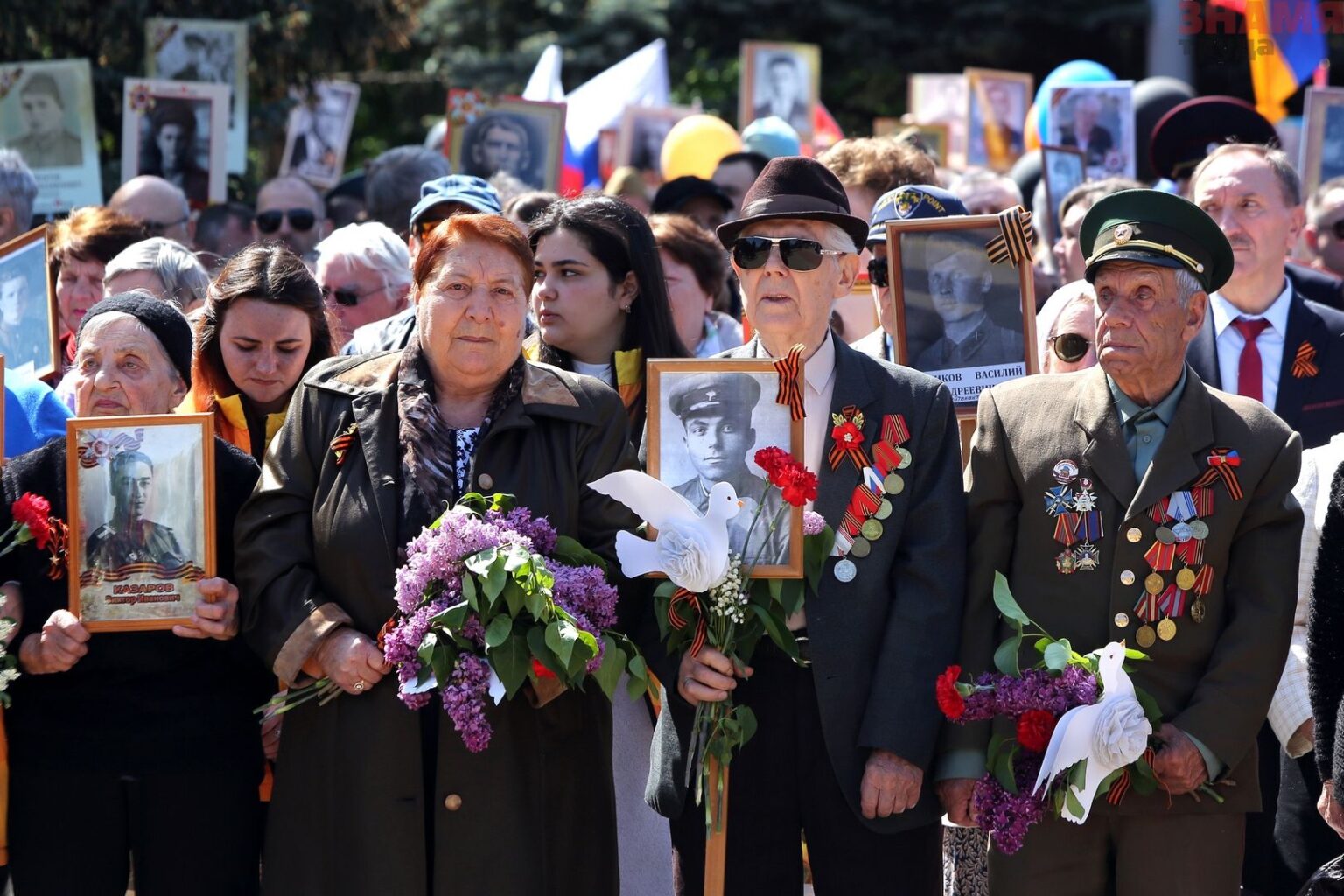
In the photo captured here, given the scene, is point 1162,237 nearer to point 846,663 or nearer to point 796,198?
point 796,198

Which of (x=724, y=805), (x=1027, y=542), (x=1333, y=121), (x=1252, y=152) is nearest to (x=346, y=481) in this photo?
(x=724, y=805)

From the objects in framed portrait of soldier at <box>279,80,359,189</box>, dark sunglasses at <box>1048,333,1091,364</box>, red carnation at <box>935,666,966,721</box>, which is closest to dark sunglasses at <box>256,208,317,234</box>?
framed portrait of soldier at <box>279,80,359,189</box>

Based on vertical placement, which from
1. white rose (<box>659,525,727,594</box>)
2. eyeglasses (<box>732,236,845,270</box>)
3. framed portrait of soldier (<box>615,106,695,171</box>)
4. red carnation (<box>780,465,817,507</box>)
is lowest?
white rose (<box>659,525,727,594</box>)

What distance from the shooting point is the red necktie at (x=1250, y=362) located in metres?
5.79

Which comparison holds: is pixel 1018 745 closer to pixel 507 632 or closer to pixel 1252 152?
pixel 507 632

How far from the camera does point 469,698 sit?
4.02 metres

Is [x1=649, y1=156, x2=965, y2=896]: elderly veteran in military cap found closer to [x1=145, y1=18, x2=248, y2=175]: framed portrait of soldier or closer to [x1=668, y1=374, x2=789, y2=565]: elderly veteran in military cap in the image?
[x1=668, y1=374, x2=789, y2=565]: elderly veteran in military cap

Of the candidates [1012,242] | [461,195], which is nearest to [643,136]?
[461,195]

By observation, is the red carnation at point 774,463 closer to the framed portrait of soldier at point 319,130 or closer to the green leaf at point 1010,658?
the green leaf at point 1010,658

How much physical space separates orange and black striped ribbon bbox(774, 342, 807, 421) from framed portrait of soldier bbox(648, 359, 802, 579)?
0.04 feet

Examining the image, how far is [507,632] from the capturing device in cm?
398

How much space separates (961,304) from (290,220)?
16.3 ft

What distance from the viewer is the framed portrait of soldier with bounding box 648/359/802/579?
13.8ft

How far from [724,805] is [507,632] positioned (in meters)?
0.76
